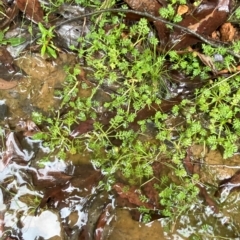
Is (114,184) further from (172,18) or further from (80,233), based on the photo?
(172,18)

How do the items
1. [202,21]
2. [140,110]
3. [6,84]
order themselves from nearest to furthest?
[202,21]
[140,110]
[6,84]

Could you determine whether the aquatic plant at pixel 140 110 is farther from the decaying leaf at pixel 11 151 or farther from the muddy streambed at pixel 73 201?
the decaying leaf at pixel 11 151

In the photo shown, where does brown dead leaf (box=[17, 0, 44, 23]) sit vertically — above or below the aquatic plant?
above

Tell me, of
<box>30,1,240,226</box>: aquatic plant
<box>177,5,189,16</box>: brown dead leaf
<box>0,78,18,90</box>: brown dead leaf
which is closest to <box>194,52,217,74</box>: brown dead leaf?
<box>30,1,240,226</box>: aquatic plant

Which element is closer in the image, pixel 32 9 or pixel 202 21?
pixel 202 21

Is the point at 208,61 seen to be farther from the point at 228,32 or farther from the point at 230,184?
the point at 230,184

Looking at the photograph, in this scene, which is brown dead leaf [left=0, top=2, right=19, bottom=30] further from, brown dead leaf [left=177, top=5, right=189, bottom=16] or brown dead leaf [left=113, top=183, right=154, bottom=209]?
brown dead leaf [left=113, top=183, right=154, bottom=209]

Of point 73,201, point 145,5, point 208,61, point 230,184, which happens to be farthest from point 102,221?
point 145,5
